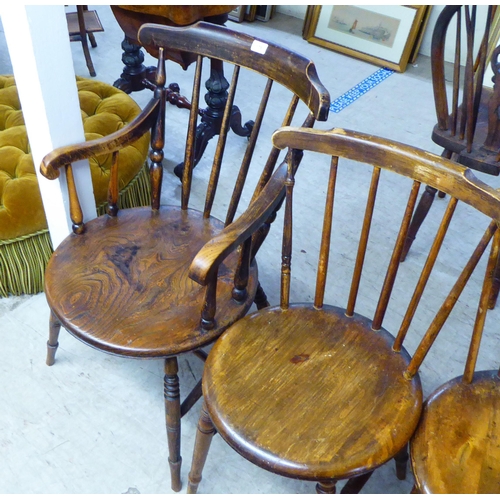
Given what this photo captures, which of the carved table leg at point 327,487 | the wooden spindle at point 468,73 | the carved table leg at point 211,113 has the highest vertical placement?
the wooden spindle at point 468,73

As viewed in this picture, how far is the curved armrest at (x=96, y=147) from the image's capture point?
1197 millimetres

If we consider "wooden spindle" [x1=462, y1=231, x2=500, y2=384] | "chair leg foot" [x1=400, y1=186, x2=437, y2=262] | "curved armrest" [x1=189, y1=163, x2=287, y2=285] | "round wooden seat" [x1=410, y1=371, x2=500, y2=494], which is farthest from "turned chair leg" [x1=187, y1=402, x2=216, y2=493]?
"chair leg foot" [x1=400, y1=186, x2=437, y2=262]

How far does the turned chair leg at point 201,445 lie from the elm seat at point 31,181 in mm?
785

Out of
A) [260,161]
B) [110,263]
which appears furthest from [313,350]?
[260,161]

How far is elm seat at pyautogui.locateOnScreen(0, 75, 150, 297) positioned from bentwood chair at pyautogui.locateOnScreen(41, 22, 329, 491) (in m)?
0.28

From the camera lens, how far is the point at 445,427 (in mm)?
967

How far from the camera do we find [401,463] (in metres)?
1.27

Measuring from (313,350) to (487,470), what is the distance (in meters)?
0.37

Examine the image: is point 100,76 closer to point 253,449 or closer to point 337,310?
point 337,310

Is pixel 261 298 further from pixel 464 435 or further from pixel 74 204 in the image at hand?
pixel 464 435

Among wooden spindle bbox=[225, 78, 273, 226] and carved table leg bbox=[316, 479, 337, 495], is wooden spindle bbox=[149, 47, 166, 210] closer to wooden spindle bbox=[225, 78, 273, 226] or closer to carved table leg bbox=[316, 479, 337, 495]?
wooden spindle bbox=[225, 78, 273, 226]

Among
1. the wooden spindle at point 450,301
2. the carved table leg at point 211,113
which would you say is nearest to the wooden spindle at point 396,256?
the wooden spindle at point 450,301

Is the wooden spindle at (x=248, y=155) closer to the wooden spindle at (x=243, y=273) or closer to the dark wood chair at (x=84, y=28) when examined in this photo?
the wooden spindle at (x=243, y=273)

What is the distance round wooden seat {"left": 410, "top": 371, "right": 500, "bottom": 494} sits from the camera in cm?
89
